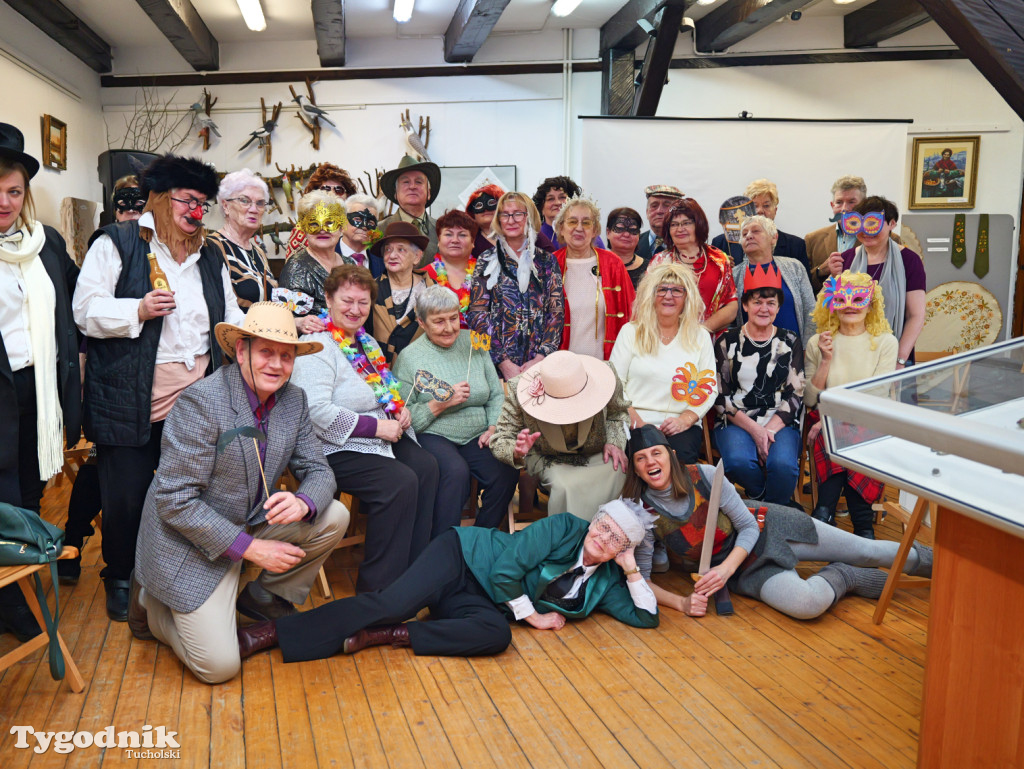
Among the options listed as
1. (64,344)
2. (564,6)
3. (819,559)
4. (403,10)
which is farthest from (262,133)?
(819,559)

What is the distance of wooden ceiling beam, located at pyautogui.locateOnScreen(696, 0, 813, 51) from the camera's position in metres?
6.45

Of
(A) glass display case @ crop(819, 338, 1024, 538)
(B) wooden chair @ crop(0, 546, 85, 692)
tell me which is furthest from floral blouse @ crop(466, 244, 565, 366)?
(A) glass display case @ crop(819, 338, 1024, 538)

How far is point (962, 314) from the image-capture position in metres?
8.02

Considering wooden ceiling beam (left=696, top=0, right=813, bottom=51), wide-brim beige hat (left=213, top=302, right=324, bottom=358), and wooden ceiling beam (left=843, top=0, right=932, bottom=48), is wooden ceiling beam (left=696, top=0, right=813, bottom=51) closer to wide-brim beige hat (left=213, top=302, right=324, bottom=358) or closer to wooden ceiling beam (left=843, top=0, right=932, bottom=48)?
wooden ceiling beam (left=843, top=0, right=932, bottom=48)

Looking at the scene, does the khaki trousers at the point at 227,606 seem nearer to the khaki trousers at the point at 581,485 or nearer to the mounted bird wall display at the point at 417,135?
the khaki trousers at the point at 581,485

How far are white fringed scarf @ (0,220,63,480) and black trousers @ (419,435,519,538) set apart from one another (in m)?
1.39

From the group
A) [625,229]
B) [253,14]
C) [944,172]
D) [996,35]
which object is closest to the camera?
[996,35]

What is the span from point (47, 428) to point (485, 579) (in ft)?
5.19

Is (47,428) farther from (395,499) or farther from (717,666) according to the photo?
(717,666)

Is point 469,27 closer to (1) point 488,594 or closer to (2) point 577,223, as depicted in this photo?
(2) point 577,223

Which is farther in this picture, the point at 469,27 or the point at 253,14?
the point at 469,27

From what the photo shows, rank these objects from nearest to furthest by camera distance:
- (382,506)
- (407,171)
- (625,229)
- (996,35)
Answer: (996,35) → (382,506) → (407,171) → (625,229)

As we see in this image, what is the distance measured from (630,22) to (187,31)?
3.72m

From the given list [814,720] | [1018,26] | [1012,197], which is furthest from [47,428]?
[1012,197]
